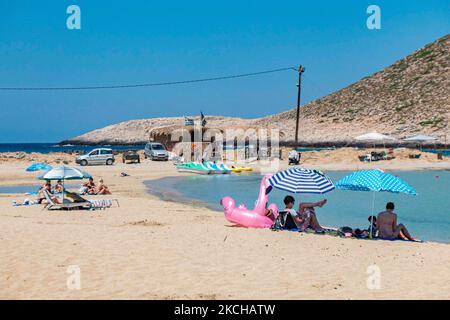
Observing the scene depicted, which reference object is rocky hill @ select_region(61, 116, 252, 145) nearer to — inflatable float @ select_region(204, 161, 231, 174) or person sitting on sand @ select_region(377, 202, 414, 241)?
inflatable float @ select_region(204, 161, 231, 174)

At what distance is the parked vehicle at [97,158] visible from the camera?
42.0 metres

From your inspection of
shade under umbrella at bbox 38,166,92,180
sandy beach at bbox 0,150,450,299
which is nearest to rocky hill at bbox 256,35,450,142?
shade under umbrella at bbox 38,166,92,180

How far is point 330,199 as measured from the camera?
22656mm

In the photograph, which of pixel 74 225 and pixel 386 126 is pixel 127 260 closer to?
pixel 74 225

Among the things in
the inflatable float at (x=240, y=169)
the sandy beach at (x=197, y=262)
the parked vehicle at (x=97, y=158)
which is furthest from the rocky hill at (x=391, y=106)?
the sandy beach at (x=197, y=262)

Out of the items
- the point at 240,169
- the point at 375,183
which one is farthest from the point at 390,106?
the point at 375,183

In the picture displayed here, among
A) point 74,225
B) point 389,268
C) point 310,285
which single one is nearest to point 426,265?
point 389,268

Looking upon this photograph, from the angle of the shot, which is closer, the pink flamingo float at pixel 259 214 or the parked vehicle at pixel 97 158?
the pink flamingo float at pixel 259 214

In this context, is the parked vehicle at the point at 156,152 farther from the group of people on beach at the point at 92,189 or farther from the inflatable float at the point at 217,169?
the group of people on beach at the point at 92,189

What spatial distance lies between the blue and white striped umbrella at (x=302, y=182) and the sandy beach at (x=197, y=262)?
1.04 metres

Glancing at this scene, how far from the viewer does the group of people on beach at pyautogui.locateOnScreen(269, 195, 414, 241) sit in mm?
12523

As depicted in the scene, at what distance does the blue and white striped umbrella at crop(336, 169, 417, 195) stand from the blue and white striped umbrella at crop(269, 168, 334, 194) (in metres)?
0.49

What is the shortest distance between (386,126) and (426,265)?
92236mm

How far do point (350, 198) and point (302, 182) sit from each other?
1097cm
